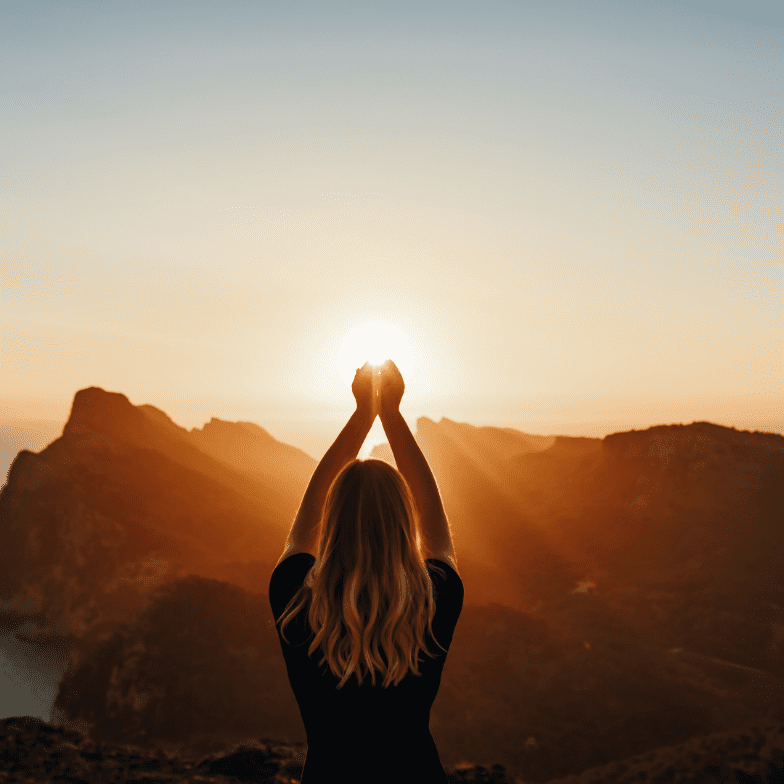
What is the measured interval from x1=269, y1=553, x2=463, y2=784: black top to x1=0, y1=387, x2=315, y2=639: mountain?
53389mm

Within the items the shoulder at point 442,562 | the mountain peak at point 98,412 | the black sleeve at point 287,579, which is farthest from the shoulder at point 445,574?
the mountain peak at point 98,412

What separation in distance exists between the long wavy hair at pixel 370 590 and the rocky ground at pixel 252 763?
52.5 ft

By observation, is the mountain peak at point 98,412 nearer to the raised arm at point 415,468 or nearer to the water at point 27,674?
the water at point 27,674

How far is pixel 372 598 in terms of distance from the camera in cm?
216

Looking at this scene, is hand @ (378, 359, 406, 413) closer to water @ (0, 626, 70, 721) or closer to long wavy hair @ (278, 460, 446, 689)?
long wavy hair @ (278, 460, 446, 689)

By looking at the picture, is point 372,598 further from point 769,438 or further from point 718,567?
point 769,438

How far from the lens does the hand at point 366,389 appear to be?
123 inches

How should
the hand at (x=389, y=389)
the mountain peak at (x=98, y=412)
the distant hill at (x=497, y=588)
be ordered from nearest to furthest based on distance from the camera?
the hand at (x=389, y=389) < the distant hill at (x=497, y=588) < the mountain peak at (x=98, y=412)

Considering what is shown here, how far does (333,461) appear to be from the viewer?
2889 mm

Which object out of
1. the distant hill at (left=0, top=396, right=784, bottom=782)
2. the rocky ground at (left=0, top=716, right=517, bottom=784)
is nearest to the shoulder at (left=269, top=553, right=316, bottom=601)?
the rocky ground at (left=0, top=716, right=517, bottom=784)

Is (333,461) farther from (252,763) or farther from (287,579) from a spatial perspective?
(252,763)

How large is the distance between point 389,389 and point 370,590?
48.7 inches

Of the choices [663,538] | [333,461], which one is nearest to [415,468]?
[333,461]

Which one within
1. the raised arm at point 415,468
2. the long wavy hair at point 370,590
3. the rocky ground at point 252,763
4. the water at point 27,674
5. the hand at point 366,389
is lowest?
the water at point 27,674
